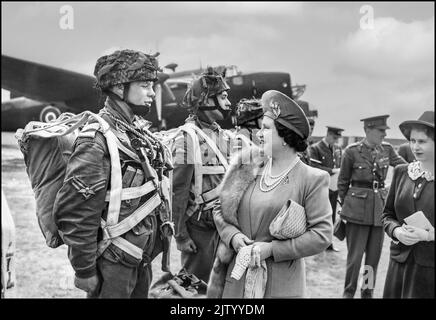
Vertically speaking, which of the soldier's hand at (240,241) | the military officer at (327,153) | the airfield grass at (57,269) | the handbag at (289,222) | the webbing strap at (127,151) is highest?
the webbing strap at (127,151)

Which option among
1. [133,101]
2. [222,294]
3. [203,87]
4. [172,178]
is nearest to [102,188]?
[133,101]

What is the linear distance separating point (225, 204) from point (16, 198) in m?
8.91

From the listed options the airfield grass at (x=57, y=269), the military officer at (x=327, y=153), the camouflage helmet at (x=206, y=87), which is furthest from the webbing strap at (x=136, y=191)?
the military officer at (x=327, y=153)

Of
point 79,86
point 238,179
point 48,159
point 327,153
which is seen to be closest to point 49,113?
point 79,86

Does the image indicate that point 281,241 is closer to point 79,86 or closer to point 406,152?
point 406,152

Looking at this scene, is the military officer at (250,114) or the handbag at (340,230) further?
the handbag at (340,230)

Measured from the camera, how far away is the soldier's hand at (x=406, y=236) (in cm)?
287

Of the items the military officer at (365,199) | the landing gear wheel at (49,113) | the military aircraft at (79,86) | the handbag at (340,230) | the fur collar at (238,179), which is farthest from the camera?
the landing gear wheel at (49,113)

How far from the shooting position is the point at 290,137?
2.54m

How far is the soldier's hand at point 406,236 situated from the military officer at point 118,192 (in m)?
1.45

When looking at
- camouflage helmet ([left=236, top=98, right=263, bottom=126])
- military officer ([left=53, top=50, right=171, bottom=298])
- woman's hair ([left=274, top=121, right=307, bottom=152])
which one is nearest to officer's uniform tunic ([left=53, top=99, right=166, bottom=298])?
military officer ([left=53, top=50, right=171, bottom=298])

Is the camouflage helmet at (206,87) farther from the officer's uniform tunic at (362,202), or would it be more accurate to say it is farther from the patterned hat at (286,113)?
the officer's uniform tunic at (362,202)

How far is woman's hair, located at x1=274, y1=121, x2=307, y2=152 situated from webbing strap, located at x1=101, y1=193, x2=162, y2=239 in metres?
0.82

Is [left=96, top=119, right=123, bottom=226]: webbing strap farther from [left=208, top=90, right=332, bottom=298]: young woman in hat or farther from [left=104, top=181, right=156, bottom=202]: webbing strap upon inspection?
[left=208, top=90, right=332, bottom=298]: young woman in hat
